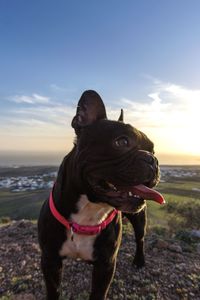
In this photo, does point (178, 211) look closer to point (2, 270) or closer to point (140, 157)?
point (2, 270)

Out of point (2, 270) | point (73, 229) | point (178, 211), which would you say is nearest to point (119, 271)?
point (2, 270)

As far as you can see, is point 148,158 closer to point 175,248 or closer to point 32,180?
point 175,248

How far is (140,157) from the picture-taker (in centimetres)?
311

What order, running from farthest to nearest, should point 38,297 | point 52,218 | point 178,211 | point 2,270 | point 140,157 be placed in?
point 178,211 → point 2,270 → point 38,297 → point 52,218 → point 140,157

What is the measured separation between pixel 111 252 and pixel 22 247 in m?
3.42

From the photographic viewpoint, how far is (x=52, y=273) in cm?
404

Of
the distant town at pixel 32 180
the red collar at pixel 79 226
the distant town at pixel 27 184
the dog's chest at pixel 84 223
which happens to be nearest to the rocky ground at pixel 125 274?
the dog's chest at pixel 84 223

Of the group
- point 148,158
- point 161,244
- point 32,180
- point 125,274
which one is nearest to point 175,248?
point 161,244

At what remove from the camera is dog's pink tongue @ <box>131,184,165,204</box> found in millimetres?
3102

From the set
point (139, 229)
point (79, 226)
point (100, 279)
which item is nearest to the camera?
point (79, 226)

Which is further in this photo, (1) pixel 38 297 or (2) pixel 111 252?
(1) pixel 38 297

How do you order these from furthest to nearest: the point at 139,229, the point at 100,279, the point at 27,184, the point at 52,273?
the point at 27,184, the point at 139,229, the point at 52,273, the point at 100,279

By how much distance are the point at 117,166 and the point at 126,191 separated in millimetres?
271

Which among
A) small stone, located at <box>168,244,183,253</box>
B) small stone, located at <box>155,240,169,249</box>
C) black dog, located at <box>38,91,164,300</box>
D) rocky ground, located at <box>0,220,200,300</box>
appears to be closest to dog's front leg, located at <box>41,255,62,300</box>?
black dog, located at <box>38,91,164,300</box>
